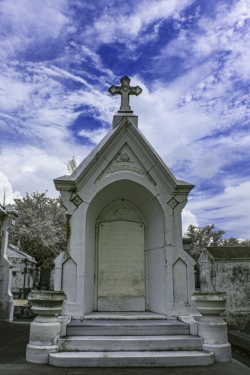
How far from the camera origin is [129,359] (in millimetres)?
4918

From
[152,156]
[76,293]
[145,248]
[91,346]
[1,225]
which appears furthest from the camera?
[1,225]

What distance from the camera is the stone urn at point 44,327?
505 cm

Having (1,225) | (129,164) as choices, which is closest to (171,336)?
(129,164)

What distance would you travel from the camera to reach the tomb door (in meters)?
7.20

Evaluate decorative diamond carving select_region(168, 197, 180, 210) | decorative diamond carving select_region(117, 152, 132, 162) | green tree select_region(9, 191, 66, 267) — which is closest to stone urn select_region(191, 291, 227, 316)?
decorative diamond carving select_region(168, 197, 180, 210)

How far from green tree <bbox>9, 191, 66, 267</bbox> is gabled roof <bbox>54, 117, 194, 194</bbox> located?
2967 cm

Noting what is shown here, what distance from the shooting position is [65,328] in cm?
555

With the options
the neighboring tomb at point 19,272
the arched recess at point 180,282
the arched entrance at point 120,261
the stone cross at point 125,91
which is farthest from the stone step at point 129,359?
the neighboring tomb at point 19,272

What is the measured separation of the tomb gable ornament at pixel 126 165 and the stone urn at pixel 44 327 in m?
2.82

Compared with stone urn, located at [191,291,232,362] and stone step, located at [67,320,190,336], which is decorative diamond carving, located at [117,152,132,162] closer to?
stone urn, located at [191,291,232,362]

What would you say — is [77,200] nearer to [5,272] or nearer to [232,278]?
[5,272]

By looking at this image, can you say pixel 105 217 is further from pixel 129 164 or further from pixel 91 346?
pixel 91 346

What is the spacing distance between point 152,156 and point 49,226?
108ft

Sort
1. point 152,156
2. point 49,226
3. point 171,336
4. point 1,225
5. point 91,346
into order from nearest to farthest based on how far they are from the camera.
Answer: point 91,346 < point 171,336 < point 152,156 < point 1,225 < point 49,226
